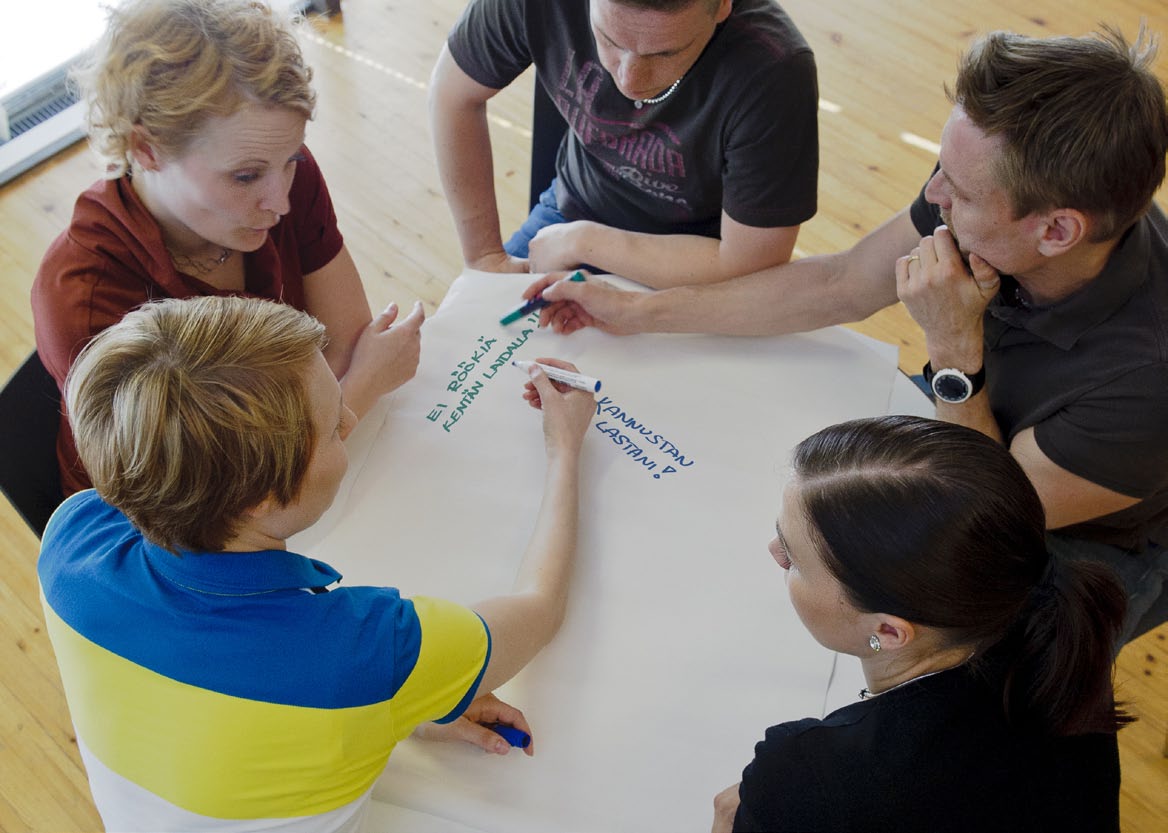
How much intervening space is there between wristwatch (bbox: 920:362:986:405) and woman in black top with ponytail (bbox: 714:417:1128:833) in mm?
359

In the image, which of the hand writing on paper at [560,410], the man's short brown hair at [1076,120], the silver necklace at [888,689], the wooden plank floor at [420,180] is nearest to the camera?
the silver necklace at [888,689]

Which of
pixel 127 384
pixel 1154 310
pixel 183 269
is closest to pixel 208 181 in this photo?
pixel 183 269

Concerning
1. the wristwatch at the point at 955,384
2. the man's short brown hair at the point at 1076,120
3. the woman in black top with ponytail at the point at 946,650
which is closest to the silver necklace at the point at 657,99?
the man's short brown hair at the point at 1076,120

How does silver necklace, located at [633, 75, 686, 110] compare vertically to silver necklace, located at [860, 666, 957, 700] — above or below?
above

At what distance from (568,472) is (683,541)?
0.53 feet

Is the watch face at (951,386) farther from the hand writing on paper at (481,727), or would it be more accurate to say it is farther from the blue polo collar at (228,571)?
the blue polo collar at (228,571)

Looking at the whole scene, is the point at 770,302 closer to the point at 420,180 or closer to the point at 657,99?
the point at 657,99

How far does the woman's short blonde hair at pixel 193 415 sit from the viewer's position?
34.6 inches

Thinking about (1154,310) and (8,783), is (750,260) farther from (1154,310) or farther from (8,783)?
(8,783)

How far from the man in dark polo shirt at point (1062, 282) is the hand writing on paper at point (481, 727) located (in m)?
0.62

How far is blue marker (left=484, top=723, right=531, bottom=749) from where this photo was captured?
3.47 feet

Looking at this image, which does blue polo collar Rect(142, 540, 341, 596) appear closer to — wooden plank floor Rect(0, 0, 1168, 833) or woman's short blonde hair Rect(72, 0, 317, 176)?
woman's short blonde hair Rect(72, 0, 317, 176)

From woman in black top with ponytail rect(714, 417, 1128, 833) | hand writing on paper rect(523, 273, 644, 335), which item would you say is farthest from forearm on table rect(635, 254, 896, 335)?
woman in black top with ponytail rect(714, 417, 1128, 833)

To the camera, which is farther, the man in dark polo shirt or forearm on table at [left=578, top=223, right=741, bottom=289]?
forearm on table at [left=578, top=223, right=741, bottom=289]
